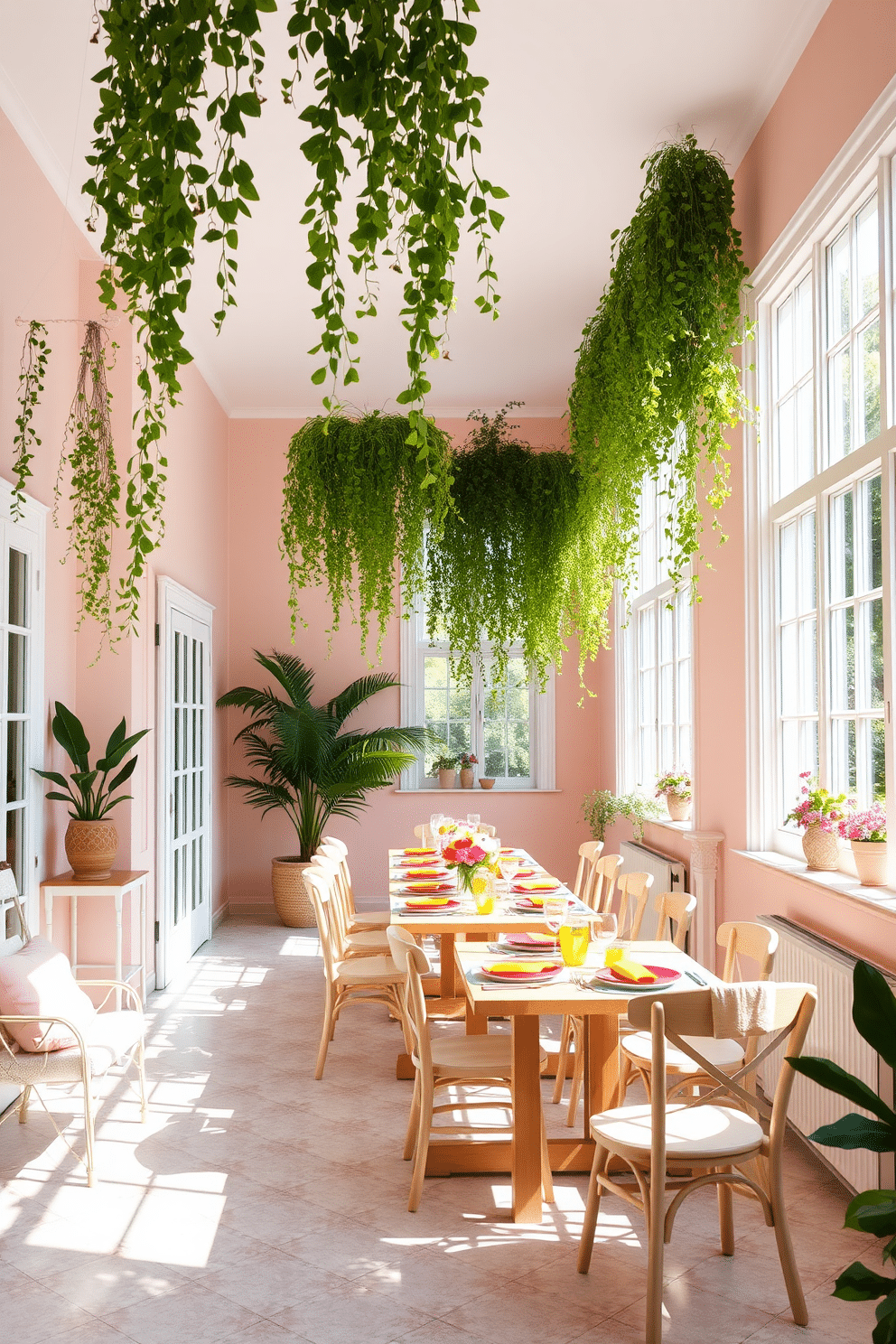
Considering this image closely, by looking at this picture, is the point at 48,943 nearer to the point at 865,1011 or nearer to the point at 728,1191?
the point at 728,1191

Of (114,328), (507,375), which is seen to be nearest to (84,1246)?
(114,328)

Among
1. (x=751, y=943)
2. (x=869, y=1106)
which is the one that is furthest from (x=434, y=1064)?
(x=869, y=1106)

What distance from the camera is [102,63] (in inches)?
165

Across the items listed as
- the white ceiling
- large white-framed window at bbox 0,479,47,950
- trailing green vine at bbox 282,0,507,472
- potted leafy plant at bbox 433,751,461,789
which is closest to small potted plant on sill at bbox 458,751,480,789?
potted leafy plant at bbox 433,751,461,789

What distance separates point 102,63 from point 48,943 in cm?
336

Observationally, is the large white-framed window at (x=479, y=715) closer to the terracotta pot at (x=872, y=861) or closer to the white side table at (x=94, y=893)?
the white side table at (x=94, y=893)

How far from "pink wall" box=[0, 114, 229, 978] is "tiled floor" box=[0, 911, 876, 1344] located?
1619mm

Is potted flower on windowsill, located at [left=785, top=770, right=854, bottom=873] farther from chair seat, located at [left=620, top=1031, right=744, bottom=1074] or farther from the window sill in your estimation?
chair seat, located at [left=620, top=1031, right=744, bottom=1074]

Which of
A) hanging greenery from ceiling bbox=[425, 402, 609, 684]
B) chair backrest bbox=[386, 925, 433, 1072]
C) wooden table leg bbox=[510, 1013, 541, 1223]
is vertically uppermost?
hanging greenery from ceiling bbox=[425, 402, 609, 684]

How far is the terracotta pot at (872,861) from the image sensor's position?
10.8 ft

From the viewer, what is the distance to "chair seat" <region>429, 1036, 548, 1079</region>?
3271mm

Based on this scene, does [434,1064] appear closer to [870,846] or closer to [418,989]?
[418,989]

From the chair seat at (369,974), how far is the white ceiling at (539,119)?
3543 mm

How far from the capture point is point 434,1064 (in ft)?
10.9
